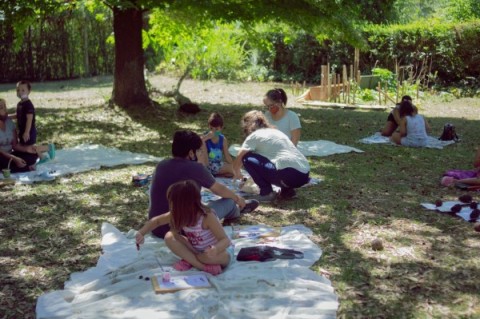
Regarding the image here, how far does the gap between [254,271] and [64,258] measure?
5.29ft

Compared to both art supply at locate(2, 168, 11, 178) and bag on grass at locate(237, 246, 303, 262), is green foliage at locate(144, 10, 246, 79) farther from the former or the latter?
bag on grass at locate(237, 246, 303, 262)

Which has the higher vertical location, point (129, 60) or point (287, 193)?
point (129, 60)

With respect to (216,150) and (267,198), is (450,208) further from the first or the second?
(216,150)

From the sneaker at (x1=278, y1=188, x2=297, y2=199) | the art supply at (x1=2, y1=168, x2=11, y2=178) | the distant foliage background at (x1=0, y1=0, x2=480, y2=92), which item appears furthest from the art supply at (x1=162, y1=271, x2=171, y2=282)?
the distant foliage background at (x1=0, y1=0, x2=480, y2=92)

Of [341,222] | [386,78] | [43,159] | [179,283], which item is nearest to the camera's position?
[179,283]

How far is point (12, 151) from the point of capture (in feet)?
26.6

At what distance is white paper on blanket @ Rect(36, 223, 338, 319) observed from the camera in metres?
3.74

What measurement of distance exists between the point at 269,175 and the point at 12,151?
384 centimetres

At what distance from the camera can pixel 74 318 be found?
3672 mm

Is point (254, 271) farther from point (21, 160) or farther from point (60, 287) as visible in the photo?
point (21, 160)

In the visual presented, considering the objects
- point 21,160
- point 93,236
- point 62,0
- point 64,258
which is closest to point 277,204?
point 93,236

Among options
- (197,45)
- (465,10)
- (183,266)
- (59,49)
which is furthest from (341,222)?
(465,10)

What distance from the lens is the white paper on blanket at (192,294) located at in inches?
147

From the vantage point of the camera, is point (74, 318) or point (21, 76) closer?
point (74, 318)
